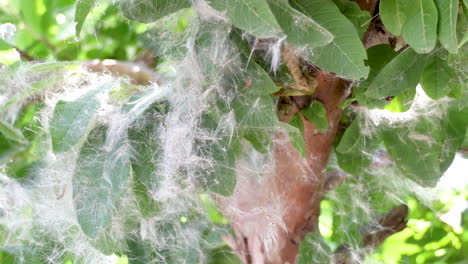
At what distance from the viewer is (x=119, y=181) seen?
0.67 meters

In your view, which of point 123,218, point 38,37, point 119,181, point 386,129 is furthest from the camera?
point 38,37

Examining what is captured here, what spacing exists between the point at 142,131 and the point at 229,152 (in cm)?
12

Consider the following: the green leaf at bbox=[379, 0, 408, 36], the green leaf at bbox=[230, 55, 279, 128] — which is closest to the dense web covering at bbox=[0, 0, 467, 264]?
the green leaf at bbox=[230, 55, 279, 128]

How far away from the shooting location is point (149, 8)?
1.95 ft

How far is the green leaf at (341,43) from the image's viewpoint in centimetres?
60

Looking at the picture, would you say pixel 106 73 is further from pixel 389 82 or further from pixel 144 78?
pixel 389 82

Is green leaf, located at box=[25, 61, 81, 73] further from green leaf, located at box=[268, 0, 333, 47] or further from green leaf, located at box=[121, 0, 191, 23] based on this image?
green leaf, located at box=[268, 0, 333, 47]

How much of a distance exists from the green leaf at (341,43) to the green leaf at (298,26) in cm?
4

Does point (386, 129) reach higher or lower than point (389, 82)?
lower

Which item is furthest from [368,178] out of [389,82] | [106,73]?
[106,73]

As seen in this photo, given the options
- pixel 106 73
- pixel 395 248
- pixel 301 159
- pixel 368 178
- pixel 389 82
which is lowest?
pixel 395 248

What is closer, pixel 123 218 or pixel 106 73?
pixel 123 218

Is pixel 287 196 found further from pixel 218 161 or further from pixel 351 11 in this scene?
pixel 351 11

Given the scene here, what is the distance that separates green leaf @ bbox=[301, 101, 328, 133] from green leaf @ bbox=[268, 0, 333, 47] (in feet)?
0.88
